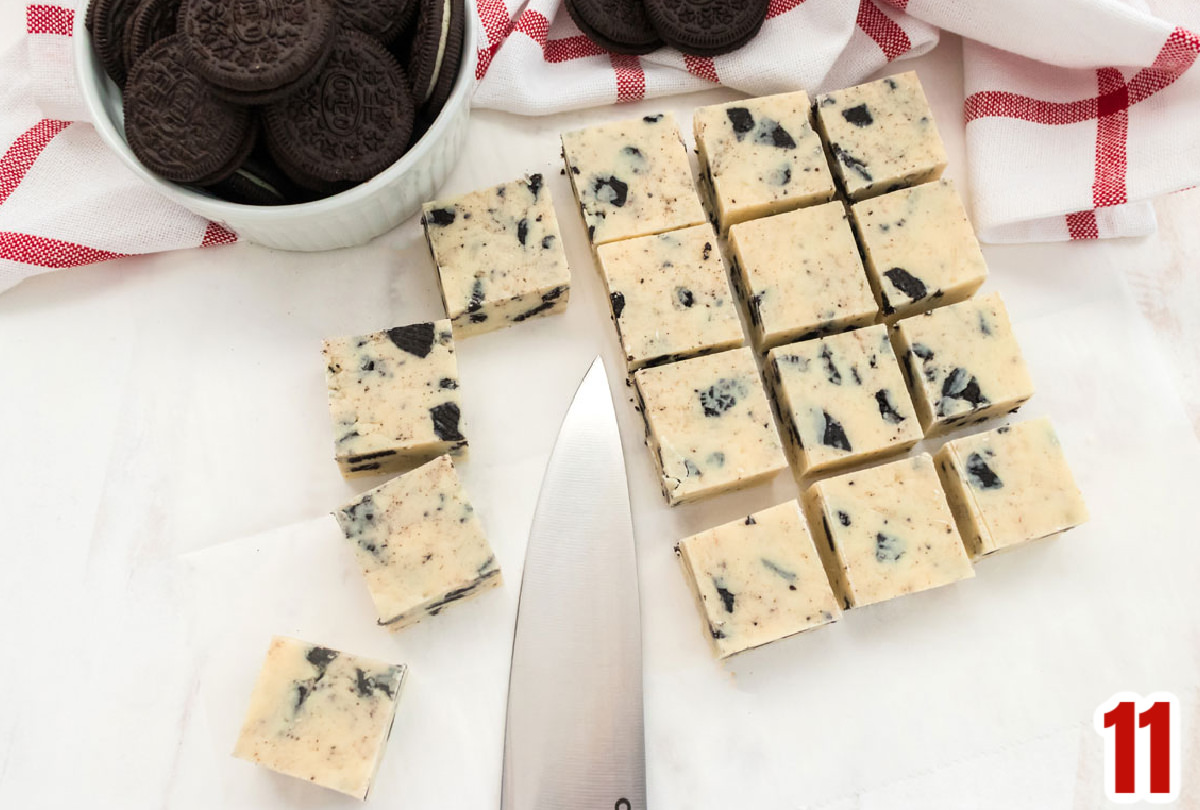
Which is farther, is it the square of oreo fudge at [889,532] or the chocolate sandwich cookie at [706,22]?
A: the chocolate sandwich cookie at [706,22]

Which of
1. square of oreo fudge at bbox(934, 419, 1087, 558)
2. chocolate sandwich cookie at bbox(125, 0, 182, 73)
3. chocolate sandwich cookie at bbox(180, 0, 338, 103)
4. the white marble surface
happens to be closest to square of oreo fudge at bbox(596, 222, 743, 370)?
the white marble surface

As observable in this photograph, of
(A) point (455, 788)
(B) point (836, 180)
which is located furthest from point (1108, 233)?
(A) point (455, 788)

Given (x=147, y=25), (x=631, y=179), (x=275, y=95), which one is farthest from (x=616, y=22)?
(x=147, y=25)

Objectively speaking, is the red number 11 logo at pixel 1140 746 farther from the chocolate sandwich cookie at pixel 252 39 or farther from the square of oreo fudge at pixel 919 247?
the chocolate sandwich cookie at pixel 252 39

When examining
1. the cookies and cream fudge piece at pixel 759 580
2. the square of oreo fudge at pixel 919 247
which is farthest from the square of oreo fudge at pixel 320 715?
the square of oreo fudge at pixel 919 247

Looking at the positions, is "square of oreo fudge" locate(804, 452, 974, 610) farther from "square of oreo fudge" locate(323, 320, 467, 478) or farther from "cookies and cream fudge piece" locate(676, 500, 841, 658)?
"square of oreo fudge" locate(323, 320, 467, 478)

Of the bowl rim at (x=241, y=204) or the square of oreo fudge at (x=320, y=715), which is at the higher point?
the bowl rim at (x=241, y=204)

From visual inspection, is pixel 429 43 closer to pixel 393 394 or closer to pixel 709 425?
pixel 393 394
